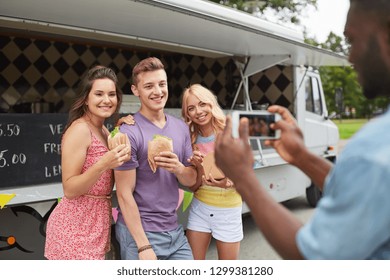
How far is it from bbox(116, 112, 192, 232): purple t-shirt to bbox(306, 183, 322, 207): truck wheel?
179 inches

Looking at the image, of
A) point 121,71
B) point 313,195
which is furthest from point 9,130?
point 313,195

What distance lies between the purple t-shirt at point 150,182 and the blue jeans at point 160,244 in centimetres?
3

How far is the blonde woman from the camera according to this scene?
7.86ft

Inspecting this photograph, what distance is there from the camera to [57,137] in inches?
117

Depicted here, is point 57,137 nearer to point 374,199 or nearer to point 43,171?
point 43,171

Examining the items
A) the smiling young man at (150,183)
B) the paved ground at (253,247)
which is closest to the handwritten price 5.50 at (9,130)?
the smiling young man at (150,183)

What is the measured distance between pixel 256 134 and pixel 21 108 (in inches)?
198

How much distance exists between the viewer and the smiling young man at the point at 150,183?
1.92m

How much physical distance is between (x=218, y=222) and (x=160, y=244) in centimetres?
52

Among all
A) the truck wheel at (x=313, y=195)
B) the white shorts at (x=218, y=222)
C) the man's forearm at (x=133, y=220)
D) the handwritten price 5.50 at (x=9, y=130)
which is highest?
the handwritten price 5.50 at (x=9, y=130)

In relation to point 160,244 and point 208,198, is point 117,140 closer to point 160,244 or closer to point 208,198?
point 160,244

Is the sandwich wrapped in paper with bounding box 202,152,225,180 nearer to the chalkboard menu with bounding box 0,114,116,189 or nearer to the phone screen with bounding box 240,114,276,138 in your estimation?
the phone screen with bounding box 240,114,276,138

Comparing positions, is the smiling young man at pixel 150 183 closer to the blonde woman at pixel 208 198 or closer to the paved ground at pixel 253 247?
the blonde woman at pixel 208 198
